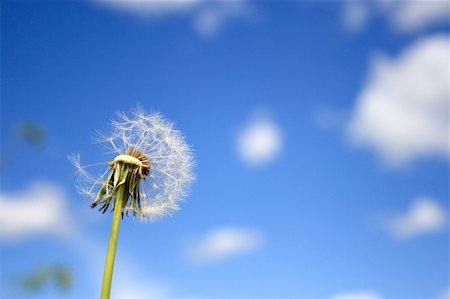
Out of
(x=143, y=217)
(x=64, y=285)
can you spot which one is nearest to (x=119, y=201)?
(x=143, y=217)

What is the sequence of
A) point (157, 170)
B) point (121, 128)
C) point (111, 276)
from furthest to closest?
point (121, 128) → point (157, 170) → point (111, 276)

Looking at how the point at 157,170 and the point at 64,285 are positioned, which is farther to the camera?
the point at 157,170

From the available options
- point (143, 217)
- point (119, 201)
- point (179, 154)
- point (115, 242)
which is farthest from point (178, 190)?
point (115, 242)

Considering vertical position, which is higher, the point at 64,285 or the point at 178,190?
the point at 178,190

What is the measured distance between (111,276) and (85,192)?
184 cm

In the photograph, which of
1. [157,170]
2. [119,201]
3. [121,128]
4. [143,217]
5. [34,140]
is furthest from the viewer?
[121,128]

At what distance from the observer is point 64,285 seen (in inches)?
108

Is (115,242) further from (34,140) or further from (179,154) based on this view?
(34,140)

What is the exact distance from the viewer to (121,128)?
25.6 feet

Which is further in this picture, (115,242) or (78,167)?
(78,167)

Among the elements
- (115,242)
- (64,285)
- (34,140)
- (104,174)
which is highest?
(104,174)

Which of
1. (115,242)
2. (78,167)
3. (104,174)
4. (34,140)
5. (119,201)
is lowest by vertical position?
(34,140)

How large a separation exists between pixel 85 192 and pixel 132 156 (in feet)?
2.72

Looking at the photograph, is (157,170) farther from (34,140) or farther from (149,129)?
(34,140)
